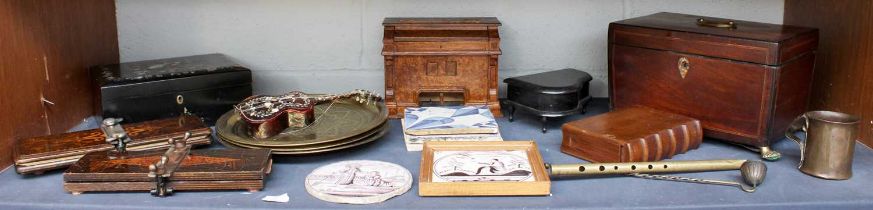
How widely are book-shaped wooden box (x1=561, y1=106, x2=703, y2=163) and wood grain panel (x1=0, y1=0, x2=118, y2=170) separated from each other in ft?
3.92

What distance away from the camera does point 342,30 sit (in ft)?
7.43

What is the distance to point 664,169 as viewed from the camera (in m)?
1.54

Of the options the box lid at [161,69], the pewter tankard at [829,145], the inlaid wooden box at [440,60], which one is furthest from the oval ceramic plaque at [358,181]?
the pewter tankard at [829,145]

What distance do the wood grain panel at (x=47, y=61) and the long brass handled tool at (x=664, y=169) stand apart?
114cm

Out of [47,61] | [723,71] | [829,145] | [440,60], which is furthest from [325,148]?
[829,145]

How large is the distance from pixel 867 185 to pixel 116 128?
152cm

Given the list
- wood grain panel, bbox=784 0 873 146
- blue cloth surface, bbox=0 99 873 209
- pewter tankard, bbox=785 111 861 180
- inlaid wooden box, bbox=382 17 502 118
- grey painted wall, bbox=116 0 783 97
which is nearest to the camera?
blue cloth surface, bbox=0 99 873 209

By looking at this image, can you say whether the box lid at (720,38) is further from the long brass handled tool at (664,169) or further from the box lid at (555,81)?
the long brass handled tool at (664,169)

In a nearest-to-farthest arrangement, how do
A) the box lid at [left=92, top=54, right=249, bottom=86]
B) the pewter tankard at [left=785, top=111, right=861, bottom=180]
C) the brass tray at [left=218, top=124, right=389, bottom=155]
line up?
1. the pewter tankard at [left=785, top=111, right=861, bottom=180]
2. the brass tray at [left=218, top=124, right=389, bottom=155]
3. the box lid at [left=92, top=54, right=249, bottom=86]

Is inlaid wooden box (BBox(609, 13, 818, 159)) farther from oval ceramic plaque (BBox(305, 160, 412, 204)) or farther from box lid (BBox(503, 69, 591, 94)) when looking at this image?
oval ceramic plaque (BBox(305, 160, 412, 204))

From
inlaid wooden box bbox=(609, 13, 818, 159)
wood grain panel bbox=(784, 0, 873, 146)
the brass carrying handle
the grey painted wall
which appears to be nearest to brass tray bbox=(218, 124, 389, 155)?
the grey painted wall

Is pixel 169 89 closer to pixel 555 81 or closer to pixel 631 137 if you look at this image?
pixel 555 81

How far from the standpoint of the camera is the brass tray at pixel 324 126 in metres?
1.64

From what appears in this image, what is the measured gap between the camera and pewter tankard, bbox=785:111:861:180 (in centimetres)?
153
